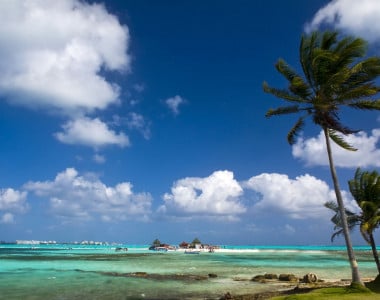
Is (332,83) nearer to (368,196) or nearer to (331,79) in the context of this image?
(331,79)

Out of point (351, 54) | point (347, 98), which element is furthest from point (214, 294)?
point (351, 54)

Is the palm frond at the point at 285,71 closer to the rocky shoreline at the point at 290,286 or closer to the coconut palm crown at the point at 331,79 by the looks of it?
the coconut palm crown at the point at 331,79

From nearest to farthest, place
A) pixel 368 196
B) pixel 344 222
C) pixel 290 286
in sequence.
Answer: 1. pixel 344 222
2. pixel 368 196
3. pixel 290 286

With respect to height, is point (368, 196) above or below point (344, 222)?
above

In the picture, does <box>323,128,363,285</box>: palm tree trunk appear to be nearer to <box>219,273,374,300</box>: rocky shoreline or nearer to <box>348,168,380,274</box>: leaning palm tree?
<box>348,168,380,274</box>: leaning palm tree

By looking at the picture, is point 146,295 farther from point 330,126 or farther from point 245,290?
point 330,126

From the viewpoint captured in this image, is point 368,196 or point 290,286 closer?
point 368,196

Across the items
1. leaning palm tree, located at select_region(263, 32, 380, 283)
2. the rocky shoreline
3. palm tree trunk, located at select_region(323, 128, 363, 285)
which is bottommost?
the rocky shoreline

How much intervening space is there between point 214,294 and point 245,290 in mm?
3339

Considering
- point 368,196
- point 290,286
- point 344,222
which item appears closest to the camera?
point 344,222

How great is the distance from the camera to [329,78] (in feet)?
65.0

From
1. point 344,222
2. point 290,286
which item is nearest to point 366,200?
point 344,222

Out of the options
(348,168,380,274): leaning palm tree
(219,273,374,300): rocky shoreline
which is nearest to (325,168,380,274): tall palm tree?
(348,168,380,274): leaning palm tree

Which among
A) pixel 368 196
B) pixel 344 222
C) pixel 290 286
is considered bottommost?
pixel 290 286
